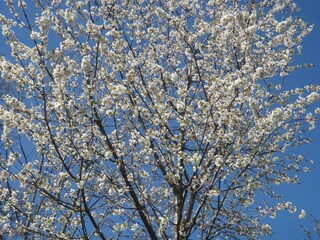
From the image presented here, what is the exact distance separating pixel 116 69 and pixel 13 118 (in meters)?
1.88

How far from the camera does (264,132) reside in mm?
6289

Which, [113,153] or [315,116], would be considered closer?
[113,153]

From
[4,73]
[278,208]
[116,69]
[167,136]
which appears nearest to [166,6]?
[116,69]

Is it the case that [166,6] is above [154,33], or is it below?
above

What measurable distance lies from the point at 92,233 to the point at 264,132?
2.87 metres

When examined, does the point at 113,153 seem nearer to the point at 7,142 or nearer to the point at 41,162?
the point at 7,142

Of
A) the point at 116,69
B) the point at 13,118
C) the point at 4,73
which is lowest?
the point at 13,118

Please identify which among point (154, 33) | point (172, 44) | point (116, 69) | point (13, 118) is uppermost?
point (172, 44)

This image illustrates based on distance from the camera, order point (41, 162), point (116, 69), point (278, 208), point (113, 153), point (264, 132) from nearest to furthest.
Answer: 1. point (264, 132)
2. point (113, 153)
3. point (116, 69)
4. point (278, 208)
5. point (41, 162)

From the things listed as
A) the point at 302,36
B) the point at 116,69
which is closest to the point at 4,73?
the point at 116,69

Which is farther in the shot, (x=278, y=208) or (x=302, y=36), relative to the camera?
(x=302, y=36)

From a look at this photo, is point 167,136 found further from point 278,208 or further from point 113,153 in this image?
point 278,208

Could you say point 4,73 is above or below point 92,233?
above

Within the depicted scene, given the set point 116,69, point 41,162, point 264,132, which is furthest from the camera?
point 41,162
